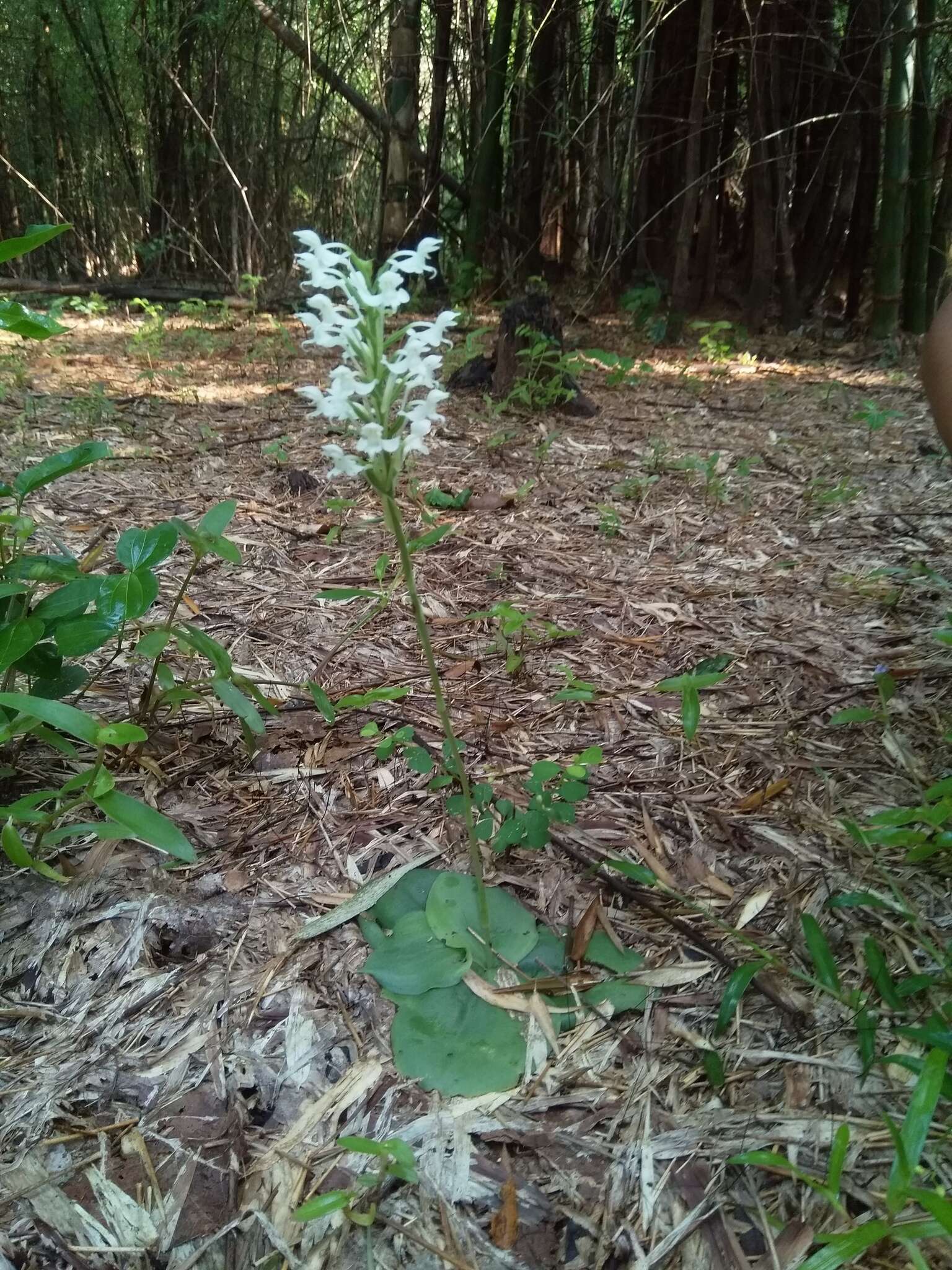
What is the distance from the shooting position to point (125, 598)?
1252 millimetres

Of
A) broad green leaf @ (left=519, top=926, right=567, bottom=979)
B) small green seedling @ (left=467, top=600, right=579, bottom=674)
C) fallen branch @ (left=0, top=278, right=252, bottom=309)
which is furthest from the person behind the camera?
fallen branch @ (left=0, top=278, right=252, bottom=309)

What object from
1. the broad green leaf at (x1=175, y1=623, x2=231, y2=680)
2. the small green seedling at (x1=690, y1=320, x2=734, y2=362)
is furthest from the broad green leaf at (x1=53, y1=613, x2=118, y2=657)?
the small green seedling at (x1=690, y1=320, x2=734, y2=362)

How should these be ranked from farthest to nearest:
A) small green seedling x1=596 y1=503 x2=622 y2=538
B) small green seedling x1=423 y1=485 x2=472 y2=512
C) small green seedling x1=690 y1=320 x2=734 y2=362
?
small green seedling x1=690 y1=320 x2=734 y2=362
small green seedling x1=423 y1=485 x2=472 y2=512
small green seedling x1=596 y1=503 x2=622 y2=538

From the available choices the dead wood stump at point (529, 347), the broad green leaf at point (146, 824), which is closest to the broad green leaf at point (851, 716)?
the broad green leaf at point (146, 824)

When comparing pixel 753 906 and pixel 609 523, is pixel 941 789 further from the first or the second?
pixel 609 523

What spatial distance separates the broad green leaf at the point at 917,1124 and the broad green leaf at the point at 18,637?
4.27 ft

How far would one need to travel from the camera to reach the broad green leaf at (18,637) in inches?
47.9

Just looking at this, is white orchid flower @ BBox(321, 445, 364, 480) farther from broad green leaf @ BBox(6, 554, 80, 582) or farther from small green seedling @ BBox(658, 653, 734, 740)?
small green seedling @ BBox(658, 653, 734, 740)

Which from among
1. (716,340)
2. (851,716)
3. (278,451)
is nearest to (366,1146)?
(851,716)

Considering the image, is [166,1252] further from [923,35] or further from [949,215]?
[949,215]

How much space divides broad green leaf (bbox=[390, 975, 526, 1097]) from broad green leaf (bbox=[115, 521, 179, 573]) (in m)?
0.79

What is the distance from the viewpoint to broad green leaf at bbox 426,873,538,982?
46.8 inches

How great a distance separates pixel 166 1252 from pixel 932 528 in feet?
8.53

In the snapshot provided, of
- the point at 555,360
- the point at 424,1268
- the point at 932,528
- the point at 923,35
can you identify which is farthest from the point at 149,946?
the point at 923,35
